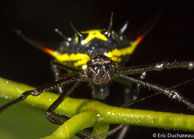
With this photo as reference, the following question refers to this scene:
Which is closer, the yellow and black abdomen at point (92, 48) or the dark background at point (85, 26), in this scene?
the yellow and black abdomen at point (92, 48)

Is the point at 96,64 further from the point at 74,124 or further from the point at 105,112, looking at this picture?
the point at 74,124

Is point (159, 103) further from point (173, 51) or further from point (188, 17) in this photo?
point (188, 17)

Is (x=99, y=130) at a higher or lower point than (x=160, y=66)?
lower

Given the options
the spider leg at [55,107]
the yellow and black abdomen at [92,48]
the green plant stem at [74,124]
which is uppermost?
the yellow and black abdomen at [92,48]

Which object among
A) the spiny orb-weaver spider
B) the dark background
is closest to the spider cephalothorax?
the spiny orb-weaver spider

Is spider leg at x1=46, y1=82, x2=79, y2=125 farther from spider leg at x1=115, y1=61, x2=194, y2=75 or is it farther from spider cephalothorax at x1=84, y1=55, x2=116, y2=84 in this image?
spider leg at x1=115, y1=61, x2=194, y2=75

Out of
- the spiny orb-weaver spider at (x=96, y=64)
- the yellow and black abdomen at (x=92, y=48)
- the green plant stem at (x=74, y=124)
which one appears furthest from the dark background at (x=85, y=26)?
the green plant stem at (x=74, y=124)

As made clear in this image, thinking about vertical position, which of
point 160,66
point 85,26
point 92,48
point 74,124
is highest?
point 85,26

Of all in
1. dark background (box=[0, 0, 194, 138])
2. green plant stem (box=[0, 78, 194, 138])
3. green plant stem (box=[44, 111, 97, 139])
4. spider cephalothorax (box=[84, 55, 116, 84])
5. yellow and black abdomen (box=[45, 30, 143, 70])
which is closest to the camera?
green plant stem (box=[44, 111, 97, 139])

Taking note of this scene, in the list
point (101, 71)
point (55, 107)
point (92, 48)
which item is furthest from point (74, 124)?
point (92, 48)

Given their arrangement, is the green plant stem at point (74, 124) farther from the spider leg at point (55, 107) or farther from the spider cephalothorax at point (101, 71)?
the spider cephalothorax at point (101, 71)
